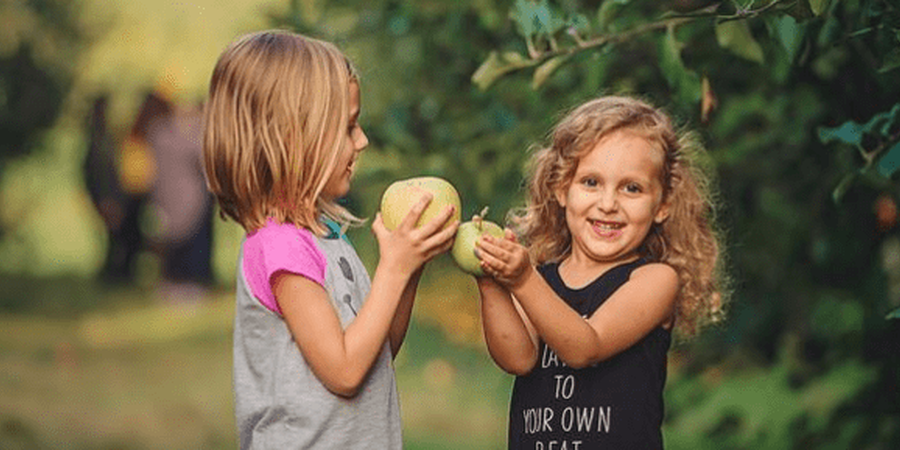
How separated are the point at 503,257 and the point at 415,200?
0.18m

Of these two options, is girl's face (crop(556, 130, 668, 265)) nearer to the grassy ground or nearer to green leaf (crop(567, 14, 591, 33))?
green leaf (crop(567, 14, 591, 33))

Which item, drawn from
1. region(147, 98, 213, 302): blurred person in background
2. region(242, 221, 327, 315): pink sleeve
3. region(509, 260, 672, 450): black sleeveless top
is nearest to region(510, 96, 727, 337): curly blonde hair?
region(509, 260, 672, 450): black sleeveless top

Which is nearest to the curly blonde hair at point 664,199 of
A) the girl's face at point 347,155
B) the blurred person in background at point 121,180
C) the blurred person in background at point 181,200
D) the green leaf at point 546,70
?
the green leaf at point 546,70

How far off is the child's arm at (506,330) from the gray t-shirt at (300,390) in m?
0.20

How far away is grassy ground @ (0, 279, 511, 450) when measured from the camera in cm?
881

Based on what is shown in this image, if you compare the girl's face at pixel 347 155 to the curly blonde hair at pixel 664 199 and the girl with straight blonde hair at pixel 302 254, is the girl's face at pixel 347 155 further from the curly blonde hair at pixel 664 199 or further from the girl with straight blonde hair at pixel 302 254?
the curly blonde hair at pixel 664 199

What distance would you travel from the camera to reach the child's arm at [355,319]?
3084 mm

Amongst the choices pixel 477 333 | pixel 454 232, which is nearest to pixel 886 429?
pixel 454 232

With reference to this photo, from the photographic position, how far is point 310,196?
10.6 ft

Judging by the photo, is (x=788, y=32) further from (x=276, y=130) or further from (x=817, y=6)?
(x=276, y=130)

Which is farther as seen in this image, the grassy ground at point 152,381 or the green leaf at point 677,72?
the grassy ground at point 152,381

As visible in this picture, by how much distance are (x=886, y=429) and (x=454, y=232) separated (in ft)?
7.96

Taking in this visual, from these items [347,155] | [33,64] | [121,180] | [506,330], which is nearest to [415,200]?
[347,155]

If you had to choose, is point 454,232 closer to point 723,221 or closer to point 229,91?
point 229,91
